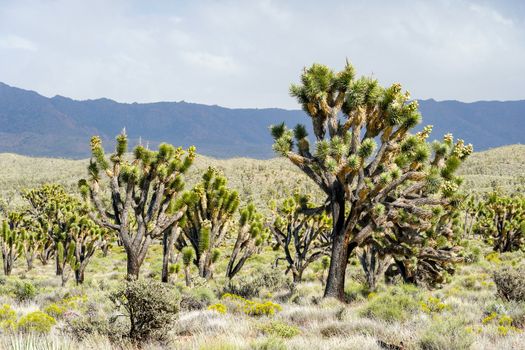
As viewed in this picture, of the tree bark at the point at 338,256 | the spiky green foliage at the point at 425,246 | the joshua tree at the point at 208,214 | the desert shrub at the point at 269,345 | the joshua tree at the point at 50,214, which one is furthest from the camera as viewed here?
the joshua tree at the point at 50,214

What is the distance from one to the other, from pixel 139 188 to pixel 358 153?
23.0 ft

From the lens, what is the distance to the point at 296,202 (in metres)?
20.2

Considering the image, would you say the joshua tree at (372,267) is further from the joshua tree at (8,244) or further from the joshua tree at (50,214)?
the joshua tree at (8,244)

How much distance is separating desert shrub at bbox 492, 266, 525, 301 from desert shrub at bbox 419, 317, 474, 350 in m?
6.00

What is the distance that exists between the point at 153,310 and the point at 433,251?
1012 cm

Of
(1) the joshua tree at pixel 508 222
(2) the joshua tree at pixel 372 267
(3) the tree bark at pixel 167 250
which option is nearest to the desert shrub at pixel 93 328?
(3) the tree bark at pixel 167 250

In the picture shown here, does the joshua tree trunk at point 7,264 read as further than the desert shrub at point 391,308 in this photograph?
Yes

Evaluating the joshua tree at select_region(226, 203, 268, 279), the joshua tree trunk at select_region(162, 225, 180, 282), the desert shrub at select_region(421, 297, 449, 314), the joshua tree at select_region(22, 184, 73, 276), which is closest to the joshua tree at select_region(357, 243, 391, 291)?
the joshua tree at select_region(226, 203, 268, 279)

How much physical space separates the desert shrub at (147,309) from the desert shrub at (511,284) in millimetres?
8788

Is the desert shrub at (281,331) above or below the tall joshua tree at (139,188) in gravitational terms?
below

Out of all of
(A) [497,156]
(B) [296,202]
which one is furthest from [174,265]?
(A) [497,156]

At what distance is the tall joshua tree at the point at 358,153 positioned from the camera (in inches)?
448

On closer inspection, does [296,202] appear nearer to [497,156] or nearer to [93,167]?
[93,167]

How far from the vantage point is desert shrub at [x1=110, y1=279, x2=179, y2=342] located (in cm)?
675
